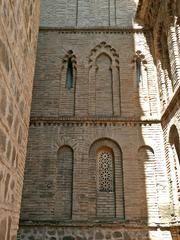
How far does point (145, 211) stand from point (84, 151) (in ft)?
8.03

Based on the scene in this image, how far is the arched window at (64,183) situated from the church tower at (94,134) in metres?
0.03

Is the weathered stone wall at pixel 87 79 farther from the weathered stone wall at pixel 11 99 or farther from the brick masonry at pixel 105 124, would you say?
the weathered stone wall at pixel 11 99

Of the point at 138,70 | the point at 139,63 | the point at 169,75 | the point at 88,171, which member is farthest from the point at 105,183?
the point at 139,63

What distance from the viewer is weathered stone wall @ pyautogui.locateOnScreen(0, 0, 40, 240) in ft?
8.02

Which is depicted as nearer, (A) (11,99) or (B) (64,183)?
(A) (11,99)

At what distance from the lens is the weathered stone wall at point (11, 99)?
245 centimetres

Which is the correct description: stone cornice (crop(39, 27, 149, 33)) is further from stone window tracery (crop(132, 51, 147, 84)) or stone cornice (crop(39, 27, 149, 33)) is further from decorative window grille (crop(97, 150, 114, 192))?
decorative window grille (crop(97, 150, 114, 192))

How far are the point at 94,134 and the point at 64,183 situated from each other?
1.75 metres

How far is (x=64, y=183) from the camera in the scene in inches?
353

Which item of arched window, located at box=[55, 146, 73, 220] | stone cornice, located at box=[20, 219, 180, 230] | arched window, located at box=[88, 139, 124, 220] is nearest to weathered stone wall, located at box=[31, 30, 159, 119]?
arched window, located at box=[88, 139, 124, 220]

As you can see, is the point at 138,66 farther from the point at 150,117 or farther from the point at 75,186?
the point at 75,186

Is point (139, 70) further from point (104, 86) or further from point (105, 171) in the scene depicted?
point (105, 171)

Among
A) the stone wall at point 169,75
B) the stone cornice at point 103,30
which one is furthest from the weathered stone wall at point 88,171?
the stone cornice at point 103,30

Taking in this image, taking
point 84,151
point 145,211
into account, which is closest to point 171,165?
point 145,211
